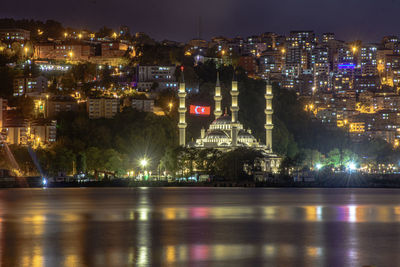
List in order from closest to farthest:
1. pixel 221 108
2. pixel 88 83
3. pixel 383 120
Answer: pixel 221 108, pixel 88 83, pixel 383 120

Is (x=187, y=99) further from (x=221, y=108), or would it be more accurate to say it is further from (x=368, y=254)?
(x=368, y=254)

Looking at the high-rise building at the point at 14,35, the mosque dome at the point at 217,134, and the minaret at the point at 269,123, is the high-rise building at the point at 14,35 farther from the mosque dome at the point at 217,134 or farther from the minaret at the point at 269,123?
the minaret at the point at 269,123

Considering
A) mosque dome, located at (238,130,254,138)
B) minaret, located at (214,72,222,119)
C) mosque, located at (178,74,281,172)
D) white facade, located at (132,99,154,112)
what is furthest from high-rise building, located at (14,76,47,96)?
mosque dome, located at (238,130,254,138)

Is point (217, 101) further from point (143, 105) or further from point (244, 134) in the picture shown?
point (143, 105)

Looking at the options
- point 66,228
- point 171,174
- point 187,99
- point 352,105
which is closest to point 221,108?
point 187,99

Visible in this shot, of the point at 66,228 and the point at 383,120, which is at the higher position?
the point at 383,120

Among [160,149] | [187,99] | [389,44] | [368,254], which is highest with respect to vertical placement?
[389,44]

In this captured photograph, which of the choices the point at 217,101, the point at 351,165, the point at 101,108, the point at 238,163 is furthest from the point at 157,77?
the point at 238,163
